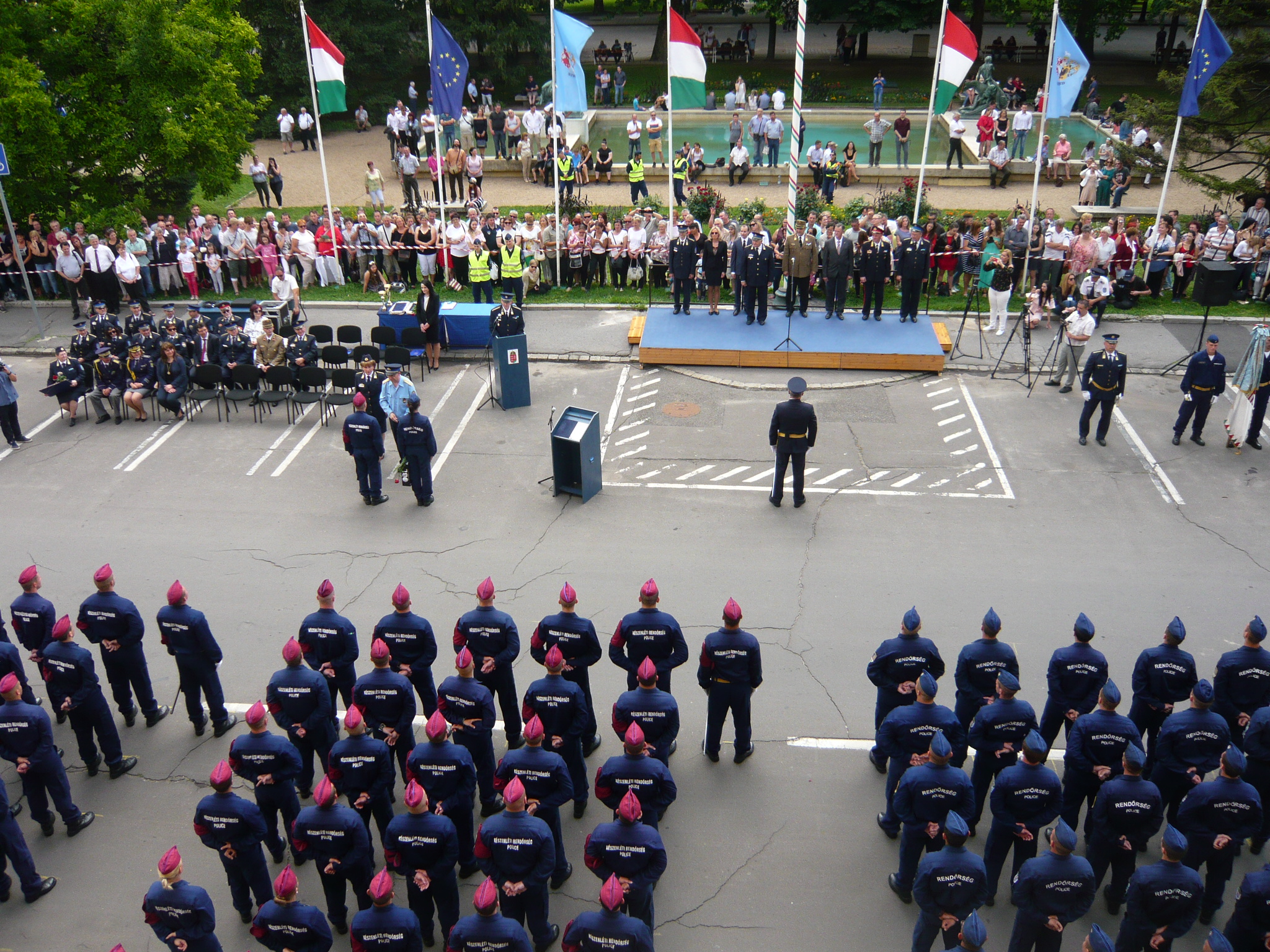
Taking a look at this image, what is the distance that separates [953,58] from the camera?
19391mm

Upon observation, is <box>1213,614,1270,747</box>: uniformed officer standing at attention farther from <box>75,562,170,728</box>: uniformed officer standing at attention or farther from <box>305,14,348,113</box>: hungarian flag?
<box>305,14,348,113</box>: hungarian flag

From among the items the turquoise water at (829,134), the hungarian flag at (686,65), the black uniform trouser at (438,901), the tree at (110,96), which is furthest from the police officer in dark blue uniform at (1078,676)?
the turquoise water at (829,134)

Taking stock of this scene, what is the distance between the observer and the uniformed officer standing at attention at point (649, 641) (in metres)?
9.17

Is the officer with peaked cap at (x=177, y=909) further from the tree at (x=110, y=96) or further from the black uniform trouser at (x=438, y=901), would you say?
the tree at (x=110, y=96)

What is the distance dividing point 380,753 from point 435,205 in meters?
22.7

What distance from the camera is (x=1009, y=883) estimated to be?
8430 mm

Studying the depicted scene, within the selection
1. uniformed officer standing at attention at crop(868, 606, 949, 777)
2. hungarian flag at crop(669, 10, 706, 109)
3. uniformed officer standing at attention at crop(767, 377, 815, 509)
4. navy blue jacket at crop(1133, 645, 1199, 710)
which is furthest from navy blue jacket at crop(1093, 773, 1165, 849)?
hungarian flag at crop(669, 10, 706, 109)

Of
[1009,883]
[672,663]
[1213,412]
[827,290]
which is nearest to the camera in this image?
[1009,883]

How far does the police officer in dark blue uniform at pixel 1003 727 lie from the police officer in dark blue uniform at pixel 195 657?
6.73 m

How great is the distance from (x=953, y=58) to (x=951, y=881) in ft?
54.3

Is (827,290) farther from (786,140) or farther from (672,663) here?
(786,140)

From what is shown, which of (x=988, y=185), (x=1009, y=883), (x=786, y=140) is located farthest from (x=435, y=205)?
(x=1009, y=883)

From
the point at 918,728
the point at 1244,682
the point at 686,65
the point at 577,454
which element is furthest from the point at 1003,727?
the point at 686,65

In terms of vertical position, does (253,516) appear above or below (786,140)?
below
